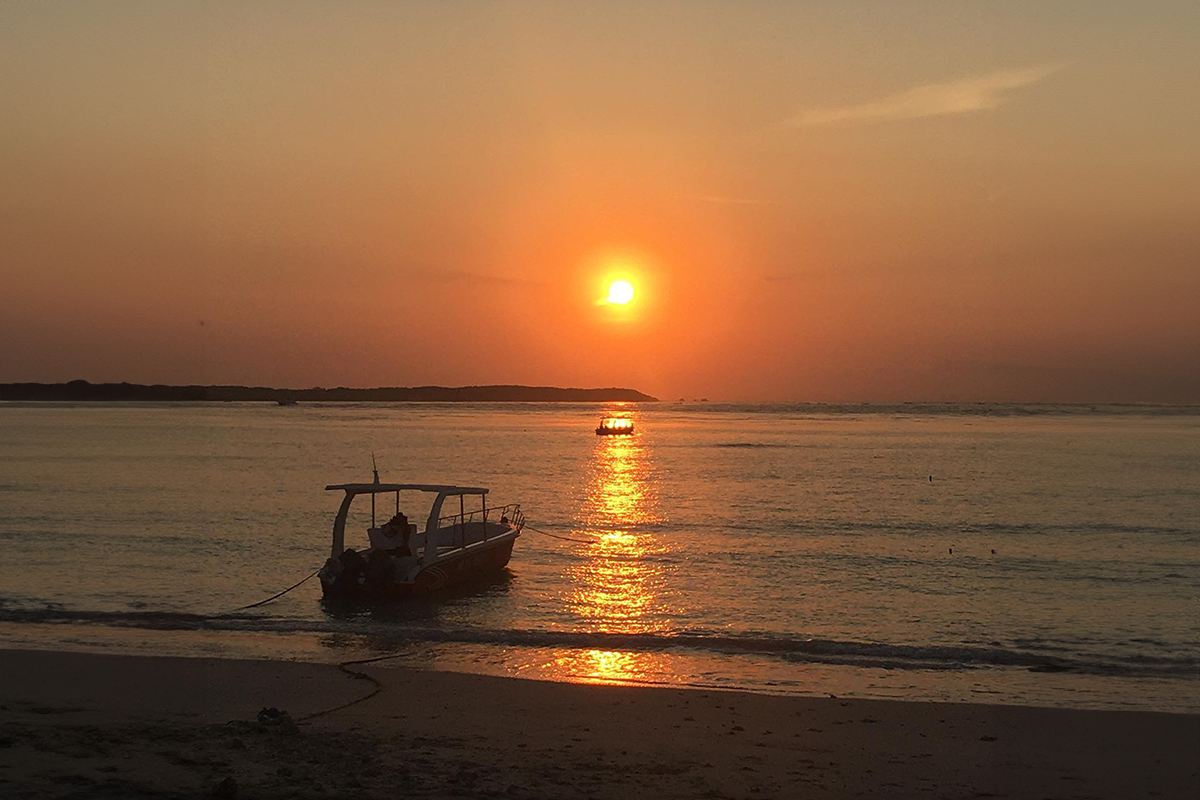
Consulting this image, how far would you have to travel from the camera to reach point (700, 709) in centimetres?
1315

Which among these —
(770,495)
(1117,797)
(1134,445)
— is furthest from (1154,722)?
(1134,445)

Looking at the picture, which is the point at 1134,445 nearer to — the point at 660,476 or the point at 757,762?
the point at 660,476

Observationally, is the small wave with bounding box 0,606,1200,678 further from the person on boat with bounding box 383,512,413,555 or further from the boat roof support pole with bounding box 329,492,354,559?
the person on boat with bounding box 383,512,413,555

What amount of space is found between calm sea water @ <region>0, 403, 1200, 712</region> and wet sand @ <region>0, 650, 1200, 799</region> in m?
2.15

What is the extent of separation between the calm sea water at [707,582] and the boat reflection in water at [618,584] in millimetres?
110

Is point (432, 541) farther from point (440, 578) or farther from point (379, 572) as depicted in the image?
point (379, 572)

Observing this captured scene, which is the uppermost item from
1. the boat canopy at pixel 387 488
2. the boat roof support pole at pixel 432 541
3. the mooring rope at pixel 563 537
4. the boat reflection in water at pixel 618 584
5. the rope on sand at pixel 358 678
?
the boat canopy at pixel 387 488

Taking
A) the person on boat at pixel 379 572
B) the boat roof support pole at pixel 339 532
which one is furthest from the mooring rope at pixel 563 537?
the person on boat at pixel 379 572

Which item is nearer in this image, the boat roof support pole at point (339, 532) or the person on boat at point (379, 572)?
the person on boat at point (379, 572)

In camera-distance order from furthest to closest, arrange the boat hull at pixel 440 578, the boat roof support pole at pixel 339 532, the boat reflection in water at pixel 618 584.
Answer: the boat roof support pole at pixel 339 532
the boat hull at pixel 440 578
the boat reflection in water at pixel 618 584

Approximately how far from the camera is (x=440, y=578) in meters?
24.9

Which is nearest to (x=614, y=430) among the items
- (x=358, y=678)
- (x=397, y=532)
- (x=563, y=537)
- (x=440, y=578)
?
(x=563, y=537)

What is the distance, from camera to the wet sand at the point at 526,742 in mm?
9492

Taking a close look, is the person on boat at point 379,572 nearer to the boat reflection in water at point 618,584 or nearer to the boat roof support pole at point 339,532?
the boat roof support pole at point 339,532
